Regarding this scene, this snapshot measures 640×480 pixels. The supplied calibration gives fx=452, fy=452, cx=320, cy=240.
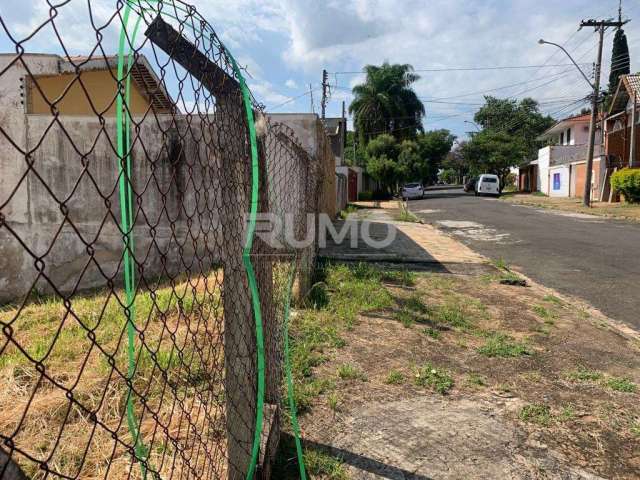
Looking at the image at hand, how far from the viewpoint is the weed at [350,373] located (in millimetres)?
3188

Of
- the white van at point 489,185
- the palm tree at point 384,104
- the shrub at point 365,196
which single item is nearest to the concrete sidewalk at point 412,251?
the shrub at point 365,196

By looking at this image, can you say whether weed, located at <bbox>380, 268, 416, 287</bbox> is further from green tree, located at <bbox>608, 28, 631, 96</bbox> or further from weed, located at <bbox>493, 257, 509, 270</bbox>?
green tree, located at <bbox>608, 28, 631, 96</bbox>

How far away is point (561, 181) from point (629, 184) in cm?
1039

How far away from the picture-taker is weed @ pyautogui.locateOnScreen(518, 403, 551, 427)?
105 inches

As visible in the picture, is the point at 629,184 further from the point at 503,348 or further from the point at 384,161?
the point at 503,348

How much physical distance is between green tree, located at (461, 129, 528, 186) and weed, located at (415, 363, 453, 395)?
3529cm

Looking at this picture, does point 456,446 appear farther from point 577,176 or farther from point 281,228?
point 577,176

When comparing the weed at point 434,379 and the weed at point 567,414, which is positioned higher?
the weed at point 434,379

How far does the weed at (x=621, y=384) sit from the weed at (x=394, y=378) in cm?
142

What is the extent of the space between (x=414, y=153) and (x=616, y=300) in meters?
26.6

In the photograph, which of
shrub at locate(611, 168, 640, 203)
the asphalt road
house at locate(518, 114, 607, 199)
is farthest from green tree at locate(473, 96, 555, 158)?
the asphalt road

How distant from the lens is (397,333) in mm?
4098

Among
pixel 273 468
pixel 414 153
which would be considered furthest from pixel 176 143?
pixel 414 153

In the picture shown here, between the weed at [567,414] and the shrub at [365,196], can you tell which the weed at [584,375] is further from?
the shrub at [365,196]
